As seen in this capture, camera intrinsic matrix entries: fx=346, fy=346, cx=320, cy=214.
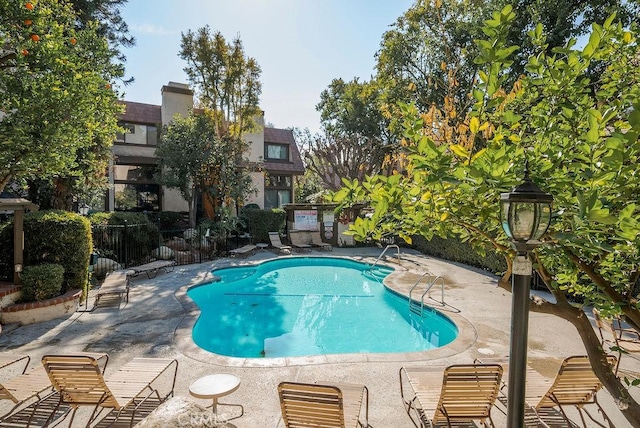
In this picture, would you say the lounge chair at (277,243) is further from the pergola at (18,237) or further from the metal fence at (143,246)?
the pergola at (18,237)

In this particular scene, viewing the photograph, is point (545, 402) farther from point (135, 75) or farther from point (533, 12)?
point (135, 75)

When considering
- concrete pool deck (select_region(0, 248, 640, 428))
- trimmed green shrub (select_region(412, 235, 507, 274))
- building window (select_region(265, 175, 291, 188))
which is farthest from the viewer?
building window (select_region(265, 175, 291, 188))

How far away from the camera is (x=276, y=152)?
29141 mm

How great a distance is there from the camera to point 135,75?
17.2 metres

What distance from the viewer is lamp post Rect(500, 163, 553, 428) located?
5.89 feet

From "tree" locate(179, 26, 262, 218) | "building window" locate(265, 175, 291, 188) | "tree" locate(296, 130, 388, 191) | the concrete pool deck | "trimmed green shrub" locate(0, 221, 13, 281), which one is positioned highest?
"tree" locate(179, 26, 262, 218)

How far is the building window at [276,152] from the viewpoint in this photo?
28.7 m

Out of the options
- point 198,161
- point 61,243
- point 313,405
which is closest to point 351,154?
point 198,161

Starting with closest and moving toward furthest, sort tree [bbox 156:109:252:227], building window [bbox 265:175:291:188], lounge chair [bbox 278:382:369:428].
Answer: lounge chair [bbox 278:382:369:428] → tree [bbox 156:109:252:227] → building window [bbox 265:175:291:188]

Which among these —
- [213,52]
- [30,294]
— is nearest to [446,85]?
[213,52]

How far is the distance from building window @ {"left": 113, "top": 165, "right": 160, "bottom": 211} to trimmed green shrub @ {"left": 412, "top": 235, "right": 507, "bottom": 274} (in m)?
17.7

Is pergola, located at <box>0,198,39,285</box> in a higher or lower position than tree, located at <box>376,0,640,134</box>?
lower

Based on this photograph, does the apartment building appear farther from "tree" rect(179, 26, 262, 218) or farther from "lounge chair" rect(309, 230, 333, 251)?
"lounge chair" rect(309, 230, 333, 251)

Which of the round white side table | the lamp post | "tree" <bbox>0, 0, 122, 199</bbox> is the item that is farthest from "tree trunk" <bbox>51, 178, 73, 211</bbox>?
the lamp post
